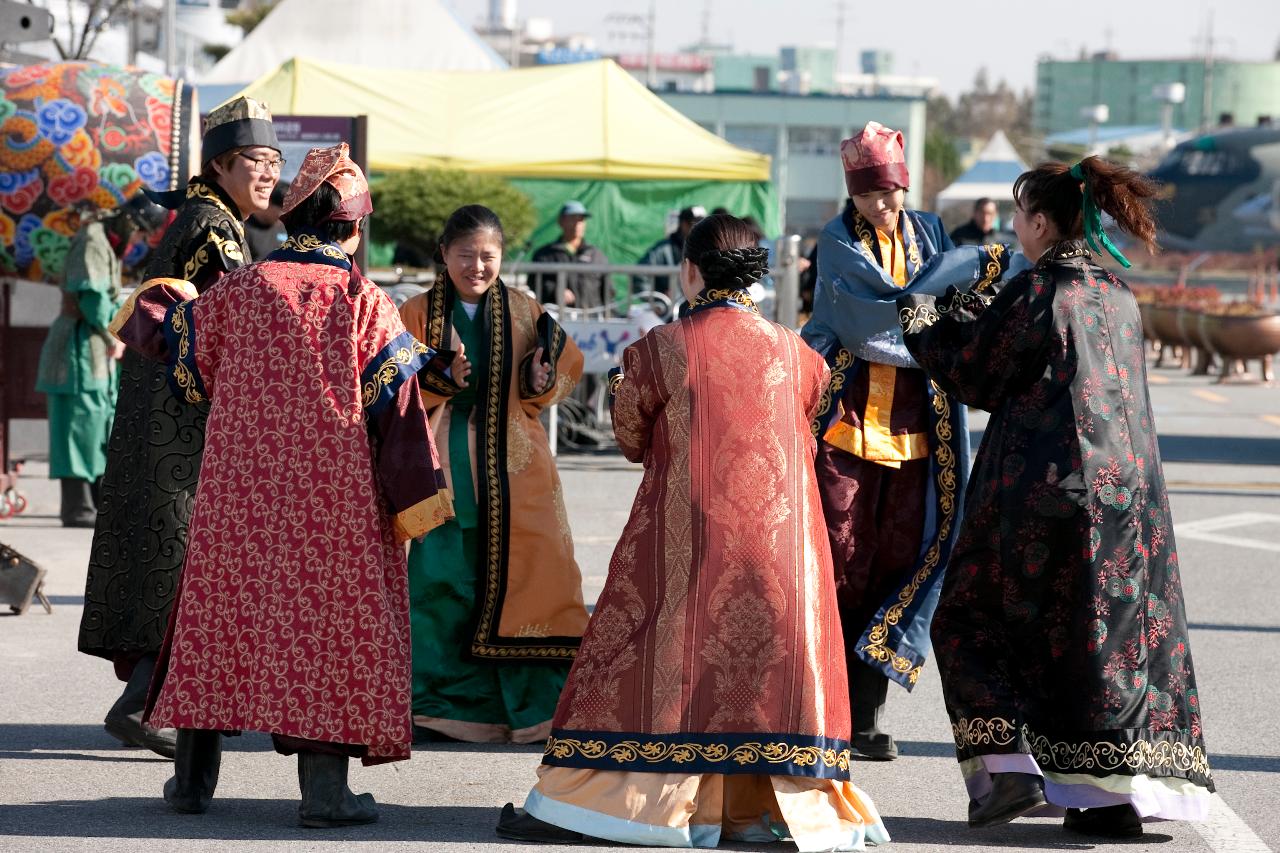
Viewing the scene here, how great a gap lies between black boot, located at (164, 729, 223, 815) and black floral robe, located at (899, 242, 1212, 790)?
75.5 inches

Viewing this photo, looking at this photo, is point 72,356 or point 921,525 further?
point 72,356

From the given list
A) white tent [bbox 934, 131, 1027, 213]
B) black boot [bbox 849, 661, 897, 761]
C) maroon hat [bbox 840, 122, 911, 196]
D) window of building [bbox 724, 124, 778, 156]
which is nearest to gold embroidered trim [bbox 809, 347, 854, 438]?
maroon hat [bbox 840, 122, 911, 196]

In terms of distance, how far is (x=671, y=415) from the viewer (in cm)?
486

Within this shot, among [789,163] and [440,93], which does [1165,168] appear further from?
[440,93]

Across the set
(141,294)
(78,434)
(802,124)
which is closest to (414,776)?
(141,294)

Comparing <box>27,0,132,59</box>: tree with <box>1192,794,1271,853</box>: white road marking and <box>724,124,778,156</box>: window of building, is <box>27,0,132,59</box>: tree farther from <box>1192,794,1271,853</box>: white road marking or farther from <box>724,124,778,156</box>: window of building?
<box>724,124,778,156</box>: window of building

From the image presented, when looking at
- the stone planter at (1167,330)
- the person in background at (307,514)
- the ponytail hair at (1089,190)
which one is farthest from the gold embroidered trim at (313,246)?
the stone planter at (1167,330)

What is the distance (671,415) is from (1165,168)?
5518cm

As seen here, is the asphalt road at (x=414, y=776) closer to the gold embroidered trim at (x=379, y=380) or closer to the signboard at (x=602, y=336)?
the gold embroidered trim at (x=379, y=380)

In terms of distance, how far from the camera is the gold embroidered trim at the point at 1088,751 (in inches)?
Answer: 188

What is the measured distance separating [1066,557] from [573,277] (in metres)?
9.19

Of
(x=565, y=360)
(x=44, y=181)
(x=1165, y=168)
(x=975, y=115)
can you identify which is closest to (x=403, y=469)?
(x=565, y=360)

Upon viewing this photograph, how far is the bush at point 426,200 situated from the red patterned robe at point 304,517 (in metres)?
15.1

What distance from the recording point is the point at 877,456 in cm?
583
